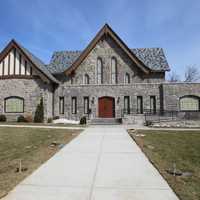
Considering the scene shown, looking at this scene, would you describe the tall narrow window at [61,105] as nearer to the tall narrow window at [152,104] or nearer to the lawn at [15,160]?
the tall narrow window at [152,104]

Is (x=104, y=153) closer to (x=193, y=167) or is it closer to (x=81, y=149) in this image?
(x=81, y=149)

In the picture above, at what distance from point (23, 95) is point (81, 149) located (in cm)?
1513

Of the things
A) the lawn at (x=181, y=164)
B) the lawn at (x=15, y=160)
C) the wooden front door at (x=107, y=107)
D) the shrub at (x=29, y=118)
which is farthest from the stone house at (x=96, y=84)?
the lawn at (x=181, y=164)

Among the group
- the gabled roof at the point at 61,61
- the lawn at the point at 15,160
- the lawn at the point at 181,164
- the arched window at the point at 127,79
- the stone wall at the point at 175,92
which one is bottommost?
the lawn at the point at 181,164

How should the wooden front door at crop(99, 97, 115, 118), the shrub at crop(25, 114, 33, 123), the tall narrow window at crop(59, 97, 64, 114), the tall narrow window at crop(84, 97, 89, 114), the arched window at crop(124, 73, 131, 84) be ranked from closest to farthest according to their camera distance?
the shrub at crop(25, 114, 33, 123) < the wooden front door at crop(99, 97, 115, 118) < the tall narrow window at crop(84, 97, 89, 114) < the tall narrow window at crop(59, 97, 64, 114) < the arched window at crop(124, 73, 131, 84)

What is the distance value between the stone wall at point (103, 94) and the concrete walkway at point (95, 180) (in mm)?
15578

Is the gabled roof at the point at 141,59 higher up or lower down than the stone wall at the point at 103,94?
higher up

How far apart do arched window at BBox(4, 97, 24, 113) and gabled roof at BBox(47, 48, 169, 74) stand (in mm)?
6184

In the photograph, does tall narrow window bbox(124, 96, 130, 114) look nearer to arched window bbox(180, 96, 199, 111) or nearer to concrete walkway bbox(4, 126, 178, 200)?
arched window bbox(180, 96, 199, 111)

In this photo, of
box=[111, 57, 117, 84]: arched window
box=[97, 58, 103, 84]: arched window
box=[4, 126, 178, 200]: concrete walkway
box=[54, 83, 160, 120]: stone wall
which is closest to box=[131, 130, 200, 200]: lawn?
box=[4, 126, 178, 200]: concrete walkway

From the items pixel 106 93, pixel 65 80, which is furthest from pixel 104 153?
pixel 65 80

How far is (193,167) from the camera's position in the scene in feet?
18.1

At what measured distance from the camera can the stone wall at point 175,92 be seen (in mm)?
21000

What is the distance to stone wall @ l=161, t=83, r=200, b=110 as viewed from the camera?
2100 centimetres
